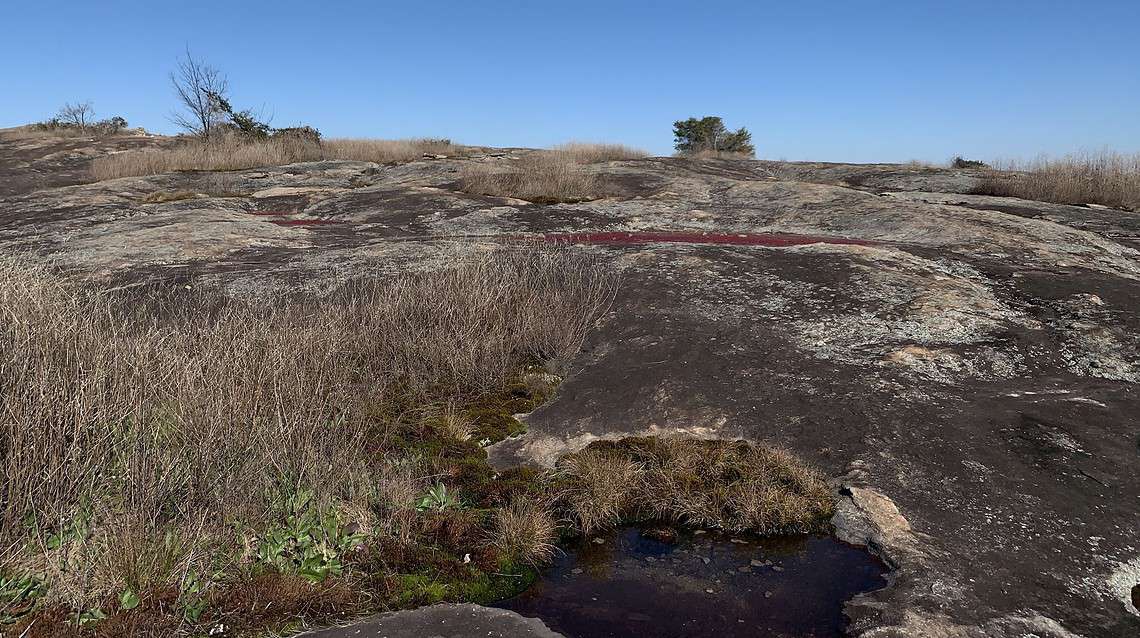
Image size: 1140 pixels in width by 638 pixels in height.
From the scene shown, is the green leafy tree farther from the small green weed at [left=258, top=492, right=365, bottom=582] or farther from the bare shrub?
the small green weed at [left=258, top=492, right=365, bottom=582]

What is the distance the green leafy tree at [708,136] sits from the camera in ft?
121

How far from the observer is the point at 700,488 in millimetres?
4547

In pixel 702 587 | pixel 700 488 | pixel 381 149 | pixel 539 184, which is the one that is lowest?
pixel 702 587

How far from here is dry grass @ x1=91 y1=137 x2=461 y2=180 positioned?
2089 cm

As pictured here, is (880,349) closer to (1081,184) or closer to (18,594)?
(18,594)

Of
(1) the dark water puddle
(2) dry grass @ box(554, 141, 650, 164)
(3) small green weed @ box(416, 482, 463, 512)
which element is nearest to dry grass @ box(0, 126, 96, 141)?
(2) dry grass @ box(554, 141, 650, 164)

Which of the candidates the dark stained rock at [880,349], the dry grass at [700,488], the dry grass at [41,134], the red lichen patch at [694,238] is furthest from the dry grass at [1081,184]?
the dry grass at [41,134]

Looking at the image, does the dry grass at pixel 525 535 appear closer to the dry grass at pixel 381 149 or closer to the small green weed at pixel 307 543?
the small green weed at pixel 307 543

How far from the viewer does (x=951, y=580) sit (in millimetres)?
3533

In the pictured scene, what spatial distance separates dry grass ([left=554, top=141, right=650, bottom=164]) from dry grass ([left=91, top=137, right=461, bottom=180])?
461cm

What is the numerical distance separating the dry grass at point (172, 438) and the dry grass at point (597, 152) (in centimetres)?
1671

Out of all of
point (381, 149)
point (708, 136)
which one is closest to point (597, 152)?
point (381, 149)

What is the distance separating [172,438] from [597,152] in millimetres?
21181

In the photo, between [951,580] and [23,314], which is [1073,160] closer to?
[951,580]
